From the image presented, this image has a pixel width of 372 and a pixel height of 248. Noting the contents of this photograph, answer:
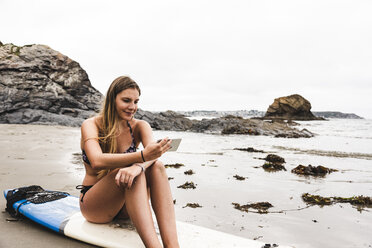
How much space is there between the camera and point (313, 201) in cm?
471

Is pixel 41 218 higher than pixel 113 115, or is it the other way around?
pixel 113 115

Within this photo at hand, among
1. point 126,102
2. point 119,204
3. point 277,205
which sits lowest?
point 277,205

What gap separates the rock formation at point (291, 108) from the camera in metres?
56.6

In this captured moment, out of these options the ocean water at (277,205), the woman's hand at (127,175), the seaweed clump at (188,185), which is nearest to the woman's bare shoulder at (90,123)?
the woman's hand at (127,175)

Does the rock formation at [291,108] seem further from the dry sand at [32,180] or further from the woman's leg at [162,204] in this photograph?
the woman's leg at [162,204]

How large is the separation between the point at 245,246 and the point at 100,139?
5.76ft

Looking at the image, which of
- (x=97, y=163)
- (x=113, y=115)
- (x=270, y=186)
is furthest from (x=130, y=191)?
(x=270, y=186)

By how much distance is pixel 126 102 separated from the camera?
2879mm

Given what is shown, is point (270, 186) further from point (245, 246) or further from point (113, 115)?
point (113, 115)

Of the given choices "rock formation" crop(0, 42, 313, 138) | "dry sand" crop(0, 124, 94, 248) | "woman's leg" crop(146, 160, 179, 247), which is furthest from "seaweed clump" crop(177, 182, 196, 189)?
"rock formation" crop(0, 42, 313, 138)

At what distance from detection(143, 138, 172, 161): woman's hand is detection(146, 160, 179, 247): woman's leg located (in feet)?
0.67

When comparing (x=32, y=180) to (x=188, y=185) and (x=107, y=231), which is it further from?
(x=107, y=231)

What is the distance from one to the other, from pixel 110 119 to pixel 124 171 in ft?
2.49

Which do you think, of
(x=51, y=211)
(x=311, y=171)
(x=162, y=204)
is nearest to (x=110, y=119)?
(x=162, y=204)
